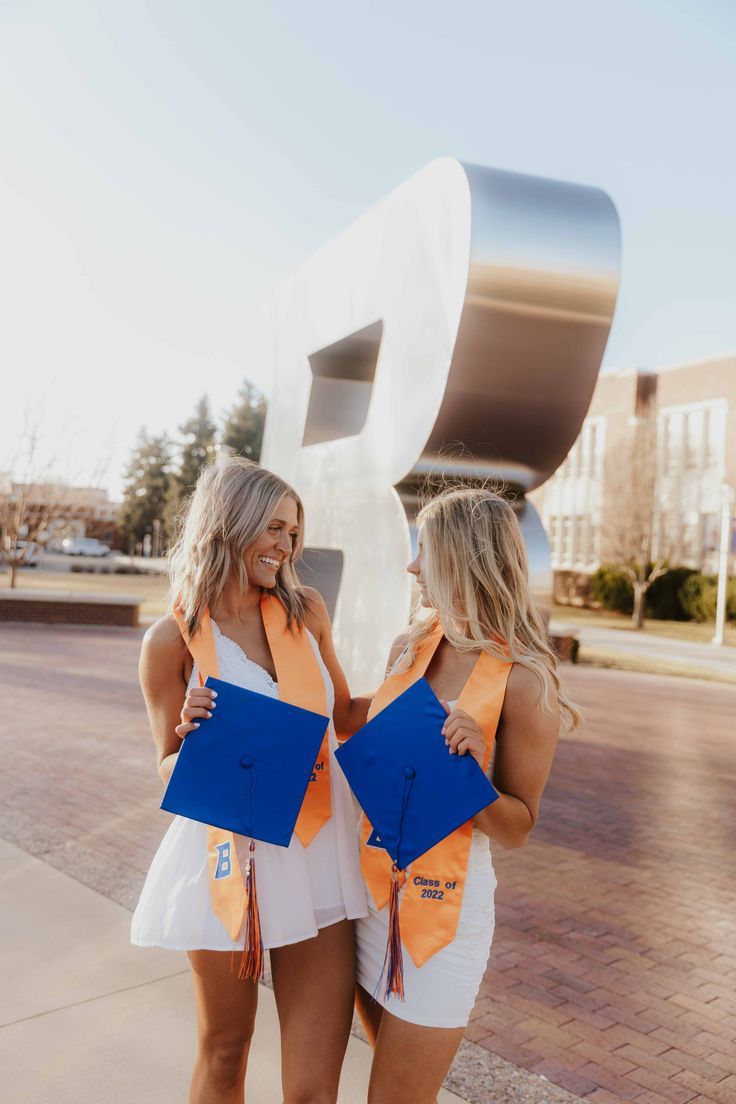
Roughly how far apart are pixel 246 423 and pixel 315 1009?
53838 millimetres

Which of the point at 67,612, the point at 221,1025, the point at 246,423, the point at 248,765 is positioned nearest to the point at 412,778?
the point at 248,765

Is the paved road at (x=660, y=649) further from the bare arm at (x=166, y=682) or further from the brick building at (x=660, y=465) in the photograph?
the bare arm at (x=166, y=682)

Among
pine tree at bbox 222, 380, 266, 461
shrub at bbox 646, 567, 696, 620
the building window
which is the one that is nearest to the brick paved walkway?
shrub at bbox 646, 567, 696, 620

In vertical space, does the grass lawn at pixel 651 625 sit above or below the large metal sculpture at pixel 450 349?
below

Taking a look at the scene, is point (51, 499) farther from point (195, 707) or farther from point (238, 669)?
point (195, 707)

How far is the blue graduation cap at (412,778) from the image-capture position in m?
2.04

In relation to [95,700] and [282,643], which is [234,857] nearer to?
[282,643]

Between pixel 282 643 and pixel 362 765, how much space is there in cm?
41

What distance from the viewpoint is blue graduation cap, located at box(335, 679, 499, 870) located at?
6.68ft

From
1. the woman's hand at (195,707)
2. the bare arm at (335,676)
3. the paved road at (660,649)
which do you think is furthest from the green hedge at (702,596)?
the woman's hand at (195,707)

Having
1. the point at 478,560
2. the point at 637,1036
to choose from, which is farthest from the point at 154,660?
the point at 637,1036

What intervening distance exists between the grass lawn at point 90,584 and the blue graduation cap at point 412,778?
81.7ft

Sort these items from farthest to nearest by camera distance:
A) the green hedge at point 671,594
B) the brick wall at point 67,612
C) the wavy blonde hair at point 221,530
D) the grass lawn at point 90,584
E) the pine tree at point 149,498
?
the pine tree at point 149,498 < the green hedge at point 671,594 < the grass lawn at point 90,584 < the brick wall at point 67,612 < the wavy blonde hair at point 221,530

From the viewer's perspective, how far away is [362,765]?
84.9 inches
